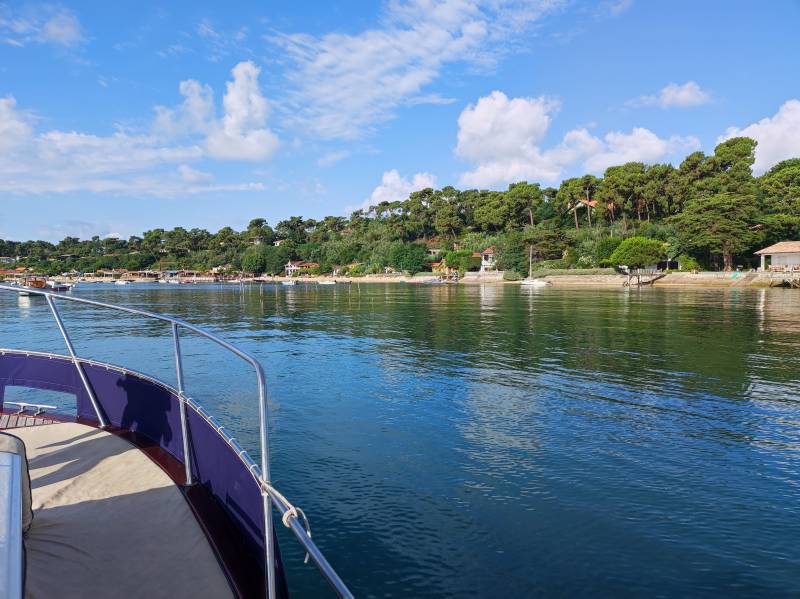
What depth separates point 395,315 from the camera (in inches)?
1563

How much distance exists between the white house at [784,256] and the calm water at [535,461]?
197 ft

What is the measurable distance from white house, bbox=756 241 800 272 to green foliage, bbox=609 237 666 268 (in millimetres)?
13635

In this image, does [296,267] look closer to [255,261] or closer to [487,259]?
[255,261]

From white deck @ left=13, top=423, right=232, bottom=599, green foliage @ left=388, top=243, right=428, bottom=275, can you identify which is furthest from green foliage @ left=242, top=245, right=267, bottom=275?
white deck @ left=13, top=423, right=232, bottom=599

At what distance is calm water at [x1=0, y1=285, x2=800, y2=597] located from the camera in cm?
634

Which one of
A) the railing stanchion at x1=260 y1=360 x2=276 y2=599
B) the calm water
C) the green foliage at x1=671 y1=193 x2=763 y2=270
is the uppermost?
the green foliage at x1=671 y1=193 x2=763 y2=270

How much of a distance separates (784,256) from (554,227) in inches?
1832

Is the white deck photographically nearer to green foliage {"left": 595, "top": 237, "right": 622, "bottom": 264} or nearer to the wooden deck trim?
the wooden deck trim

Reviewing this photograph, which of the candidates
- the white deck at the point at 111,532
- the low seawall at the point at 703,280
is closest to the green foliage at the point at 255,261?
the low seawall at the point at 703,280

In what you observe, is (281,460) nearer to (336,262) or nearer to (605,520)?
(605,520)

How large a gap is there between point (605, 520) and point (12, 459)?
23.3ft

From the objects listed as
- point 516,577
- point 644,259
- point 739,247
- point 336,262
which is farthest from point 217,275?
point 516,577

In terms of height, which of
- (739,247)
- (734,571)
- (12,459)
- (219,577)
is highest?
(739,247)

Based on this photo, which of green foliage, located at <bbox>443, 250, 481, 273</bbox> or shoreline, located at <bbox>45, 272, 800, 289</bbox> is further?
green foliage, located at <bbox>443, 250, 481, 273</bbox>
